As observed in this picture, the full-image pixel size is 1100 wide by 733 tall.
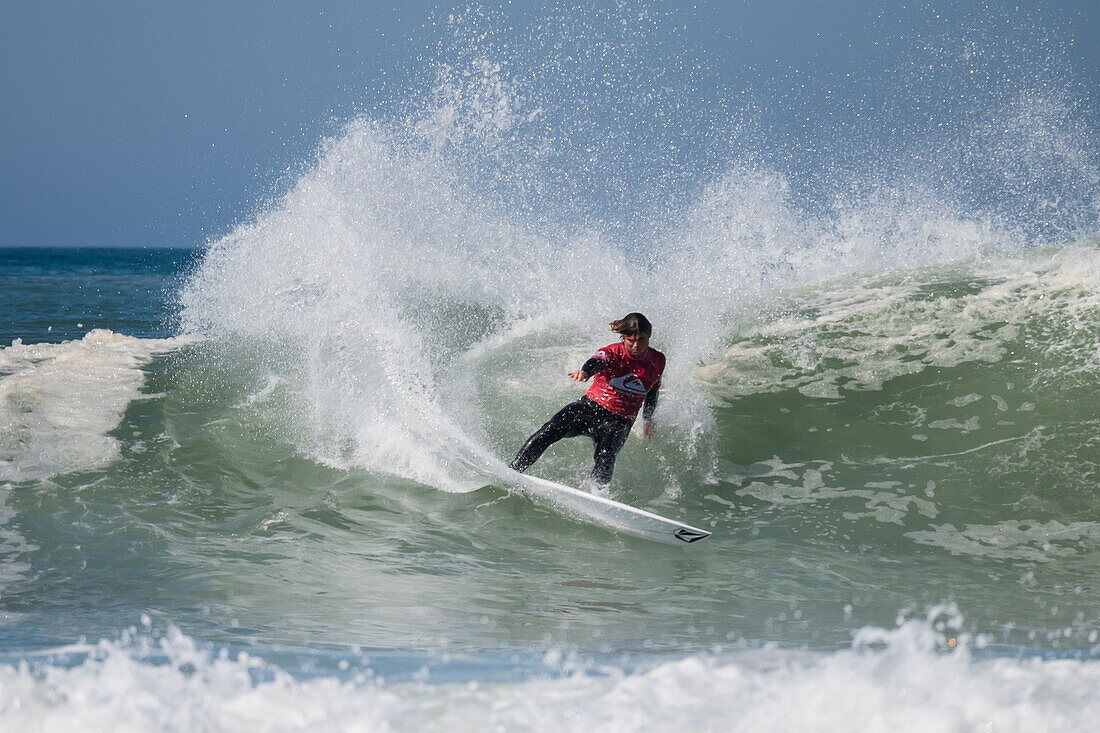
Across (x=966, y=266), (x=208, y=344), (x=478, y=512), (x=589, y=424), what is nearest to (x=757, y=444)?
(x=589, y=424)

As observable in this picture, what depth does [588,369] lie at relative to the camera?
19.1 ft

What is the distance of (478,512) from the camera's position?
5977 millimetres

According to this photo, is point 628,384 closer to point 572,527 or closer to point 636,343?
point 636,343

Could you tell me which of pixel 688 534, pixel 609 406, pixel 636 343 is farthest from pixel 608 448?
pixel 688 534

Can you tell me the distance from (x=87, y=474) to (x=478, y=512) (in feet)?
10.1

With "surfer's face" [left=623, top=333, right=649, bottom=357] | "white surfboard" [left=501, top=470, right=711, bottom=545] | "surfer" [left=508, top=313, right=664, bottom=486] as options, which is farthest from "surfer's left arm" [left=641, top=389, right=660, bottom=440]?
"white surfboard" [left=501, top=470, right=711, bottom=545]

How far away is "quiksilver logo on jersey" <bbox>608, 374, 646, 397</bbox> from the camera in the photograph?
603 cm

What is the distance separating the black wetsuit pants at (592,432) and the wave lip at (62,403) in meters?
3.49

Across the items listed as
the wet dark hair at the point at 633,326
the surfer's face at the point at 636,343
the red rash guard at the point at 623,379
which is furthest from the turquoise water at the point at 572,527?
the wet dark hair at the point at 633,326

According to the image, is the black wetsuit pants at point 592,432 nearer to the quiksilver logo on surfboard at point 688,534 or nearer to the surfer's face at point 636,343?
the surfer's face at point 636,343

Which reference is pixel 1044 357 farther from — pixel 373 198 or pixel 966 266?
pixel 373 198

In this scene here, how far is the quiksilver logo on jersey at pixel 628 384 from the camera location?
19.8 ft

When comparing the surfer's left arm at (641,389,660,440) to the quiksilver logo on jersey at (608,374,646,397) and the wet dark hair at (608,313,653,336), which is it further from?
the wet dark hair at (608,313,653,336)

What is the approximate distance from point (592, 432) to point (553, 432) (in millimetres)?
282
